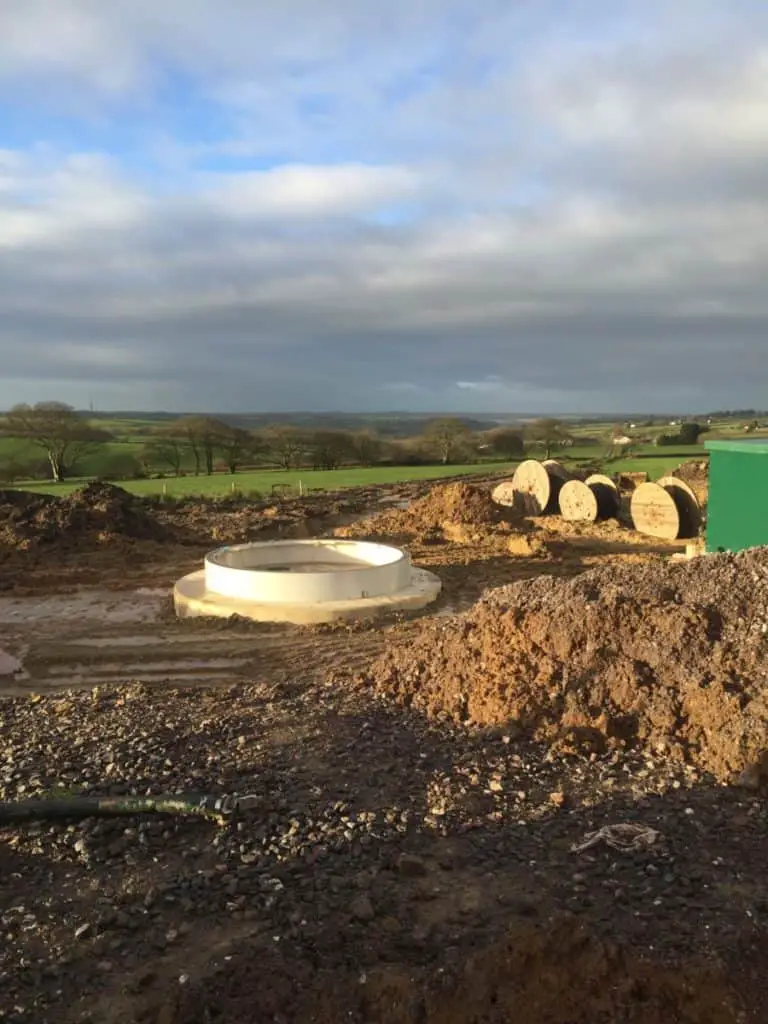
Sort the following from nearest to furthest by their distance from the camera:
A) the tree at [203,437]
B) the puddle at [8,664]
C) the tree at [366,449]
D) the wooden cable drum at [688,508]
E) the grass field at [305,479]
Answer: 1. the puddle at [8,664]
2. the wooden cable drum at [688,508]
3. the grass field at [305,479]
4. the tree at [203,437]
5. the tree at [366,449]

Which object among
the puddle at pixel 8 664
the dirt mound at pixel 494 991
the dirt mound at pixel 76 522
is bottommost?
the puddle at pixel 8 664

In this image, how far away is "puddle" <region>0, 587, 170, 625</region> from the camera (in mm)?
14633

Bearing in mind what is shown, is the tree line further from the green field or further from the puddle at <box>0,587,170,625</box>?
the puddle at <box>0,587,170,625</box>

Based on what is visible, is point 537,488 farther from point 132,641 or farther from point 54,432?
point 54,432

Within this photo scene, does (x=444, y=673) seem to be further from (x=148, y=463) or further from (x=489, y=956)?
(x=148, y=463)

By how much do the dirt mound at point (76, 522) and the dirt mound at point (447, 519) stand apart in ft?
20.6

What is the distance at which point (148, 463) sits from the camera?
50.2 m

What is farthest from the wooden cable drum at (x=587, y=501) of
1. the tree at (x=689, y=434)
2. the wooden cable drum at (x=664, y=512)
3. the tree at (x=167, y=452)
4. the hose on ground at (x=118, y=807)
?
the tree at (x=689, y=434)

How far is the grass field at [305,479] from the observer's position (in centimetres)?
3831

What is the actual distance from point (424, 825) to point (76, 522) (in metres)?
19.2

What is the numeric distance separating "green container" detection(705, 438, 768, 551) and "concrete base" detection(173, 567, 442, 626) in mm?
5574

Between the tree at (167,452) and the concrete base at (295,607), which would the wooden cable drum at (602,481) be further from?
the tree at (167,452)

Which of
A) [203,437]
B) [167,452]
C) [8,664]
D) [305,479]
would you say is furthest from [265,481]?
[8,664]

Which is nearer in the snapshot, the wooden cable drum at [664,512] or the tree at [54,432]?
the wooden cable drum at [664,512]
